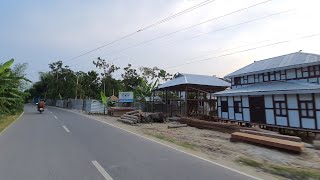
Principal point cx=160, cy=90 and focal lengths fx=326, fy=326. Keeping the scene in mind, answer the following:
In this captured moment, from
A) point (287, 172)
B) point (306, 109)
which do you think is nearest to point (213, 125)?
point (306, 109)

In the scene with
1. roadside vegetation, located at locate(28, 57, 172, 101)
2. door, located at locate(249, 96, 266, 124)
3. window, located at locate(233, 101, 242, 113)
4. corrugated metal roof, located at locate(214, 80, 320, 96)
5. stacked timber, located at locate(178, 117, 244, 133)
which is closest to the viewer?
corrugated metal roof, located at locate(214, 80, 320, 96)

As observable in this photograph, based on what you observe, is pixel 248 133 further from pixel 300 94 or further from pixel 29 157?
pixel 29 157

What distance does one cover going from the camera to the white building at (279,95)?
21625 millimetres

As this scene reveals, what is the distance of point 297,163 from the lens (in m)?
11.6

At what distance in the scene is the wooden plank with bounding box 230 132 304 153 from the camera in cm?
1350

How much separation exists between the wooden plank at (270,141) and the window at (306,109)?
6.98m

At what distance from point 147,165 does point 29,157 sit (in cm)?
419

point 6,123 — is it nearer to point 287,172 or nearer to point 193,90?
point 193,90

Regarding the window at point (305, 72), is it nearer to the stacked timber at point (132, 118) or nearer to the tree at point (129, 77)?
the stacked timber at point (132, 118)

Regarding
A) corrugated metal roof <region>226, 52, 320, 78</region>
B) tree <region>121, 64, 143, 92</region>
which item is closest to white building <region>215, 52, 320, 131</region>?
corrugated metal roof <region>226, 52, 320, 78</region>

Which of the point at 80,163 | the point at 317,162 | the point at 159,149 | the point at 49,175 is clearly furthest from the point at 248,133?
the point at 49,175

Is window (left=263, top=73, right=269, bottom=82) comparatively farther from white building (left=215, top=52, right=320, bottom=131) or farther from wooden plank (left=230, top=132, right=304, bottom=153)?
wooden plank (left=230, top=132, right=304, bottom=153)

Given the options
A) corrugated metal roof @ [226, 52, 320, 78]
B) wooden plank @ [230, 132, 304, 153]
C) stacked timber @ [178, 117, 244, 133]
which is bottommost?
wooden plank @ [230, 132, 304, 153]

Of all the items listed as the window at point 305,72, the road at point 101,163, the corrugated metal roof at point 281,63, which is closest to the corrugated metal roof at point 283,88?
the window at point 305,72
